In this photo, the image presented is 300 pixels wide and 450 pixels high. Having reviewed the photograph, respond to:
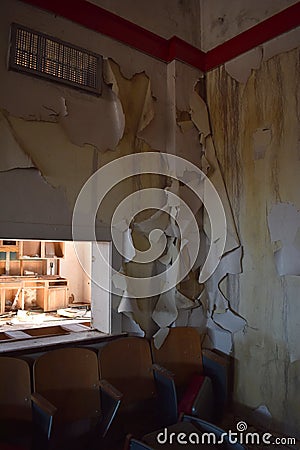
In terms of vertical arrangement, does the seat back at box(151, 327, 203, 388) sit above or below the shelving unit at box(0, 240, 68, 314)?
below

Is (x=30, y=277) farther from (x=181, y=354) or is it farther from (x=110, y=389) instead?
(x=110, y=389)

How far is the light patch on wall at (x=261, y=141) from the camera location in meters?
3.10

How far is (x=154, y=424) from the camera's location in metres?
2.86

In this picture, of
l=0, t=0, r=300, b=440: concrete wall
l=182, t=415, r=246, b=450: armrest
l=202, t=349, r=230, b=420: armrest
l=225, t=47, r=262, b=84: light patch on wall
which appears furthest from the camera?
l=225, t=47, r=262, b=84: light patch on wall

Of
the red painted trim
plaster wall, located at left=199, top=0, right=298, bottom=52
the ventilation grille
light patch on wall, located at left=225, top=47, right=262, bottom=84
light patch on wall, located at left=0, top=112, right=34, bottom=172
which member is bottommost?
light patch on wall, located at left=0, top=112, right=34, bottom=172

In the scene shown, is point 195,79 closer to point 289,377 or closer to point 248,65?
point 248,65

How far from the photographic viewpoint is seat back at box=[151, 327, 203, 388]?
292 cm

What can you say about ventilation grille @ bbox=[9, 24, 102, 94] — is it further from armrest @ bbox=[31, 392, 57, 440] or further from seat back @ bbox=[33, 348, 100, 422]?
armrest @ bbox=[31, 392, 57, 440]

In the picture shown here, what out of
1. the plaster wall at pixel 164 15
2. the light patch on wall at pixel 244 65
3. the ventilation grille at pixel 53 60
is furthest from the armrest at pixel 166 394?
the plaster wall at pixel 164 15

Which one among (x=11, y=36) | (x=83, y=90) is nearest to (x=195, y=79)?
(x=83, y=90)

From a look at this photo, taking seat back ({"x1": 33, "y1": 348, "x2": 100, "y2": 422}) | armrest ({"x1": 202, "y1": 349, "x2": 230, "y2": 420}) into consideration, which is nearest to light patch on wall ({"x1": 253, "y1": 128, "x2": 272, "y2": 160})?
armrest ({"x1": 202, "y1": 349, "x2": 230, "y2": 420})

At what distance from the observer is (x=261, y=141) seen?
3.14 m

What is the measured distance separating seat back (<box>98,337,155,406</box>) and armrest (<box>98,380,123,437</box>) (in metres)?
0.16

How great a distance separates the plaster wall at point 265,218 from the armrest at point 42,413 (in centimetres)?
177
